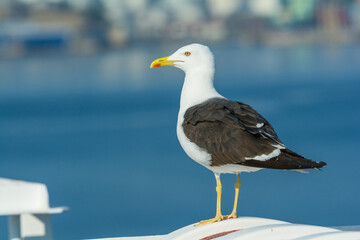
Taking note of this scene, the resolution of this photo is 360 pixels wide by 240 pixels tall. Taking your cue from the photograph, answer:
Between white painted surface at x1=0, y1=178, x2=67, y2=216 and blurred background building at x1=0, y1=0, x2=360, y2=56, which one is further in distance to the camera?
blurred background building at x1=0, y1=0, x2=360, y2=56

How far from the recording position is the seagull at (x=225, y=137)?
3369 mm

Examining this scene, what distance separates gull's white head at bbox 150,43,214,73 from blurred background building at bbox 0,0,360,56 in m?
47.6

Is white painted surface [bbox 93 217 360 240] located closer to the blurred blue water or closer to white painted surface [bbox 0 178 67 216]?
white painted surface [bbox 0 178 67 216]

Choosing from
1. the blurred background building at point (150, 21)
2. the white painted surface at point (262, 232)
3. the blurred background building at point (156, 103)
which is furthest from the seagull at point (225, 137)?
the blurred background building at point (150, 21)

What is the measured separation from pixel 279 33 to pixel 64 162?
115ft

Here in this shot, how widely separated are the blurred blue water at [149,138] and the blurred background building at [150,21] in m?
2.00

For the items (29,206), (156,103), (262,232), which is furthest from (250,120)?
(156,103)

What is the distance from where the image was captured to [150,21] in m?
53.5

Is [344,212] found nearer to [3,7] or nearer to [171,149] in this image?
[171,149]

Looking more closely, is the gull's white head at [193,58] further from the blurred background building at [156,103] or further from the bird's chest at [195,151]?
the blurred background building at [156,103]

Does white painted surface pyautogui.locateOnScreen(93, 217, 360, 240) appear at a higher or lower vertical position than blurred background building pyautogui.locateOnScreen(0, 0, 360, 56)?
lower

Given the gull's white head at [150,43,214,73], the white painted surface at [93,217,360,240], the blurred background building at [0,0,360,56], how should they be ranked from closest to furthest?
the white painted surface at [93,217,360,240]
the gull's white head at [150,43,214,73]
the blurred background building at [0,0,360,56]

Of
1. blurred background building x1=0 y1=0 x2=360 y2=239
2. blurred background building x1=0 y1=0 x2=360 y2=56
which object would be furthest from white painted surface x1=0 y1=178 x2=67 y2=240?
blurred background building x1=0 y1=0 x2=360 y2=56

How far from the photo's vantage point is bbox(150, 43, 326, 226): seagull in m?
3.37
